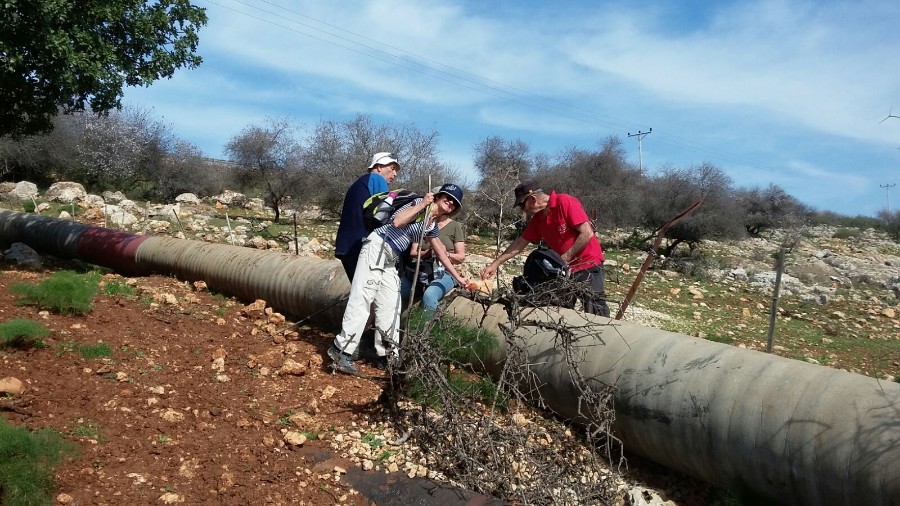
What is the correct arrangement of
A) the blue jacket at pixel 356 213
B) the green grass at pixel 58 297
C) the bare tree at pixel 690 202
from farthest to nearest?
the bare tree at pixel 690 202
the green grass at pixel 58 297
the blue jacket at pixel 356 213

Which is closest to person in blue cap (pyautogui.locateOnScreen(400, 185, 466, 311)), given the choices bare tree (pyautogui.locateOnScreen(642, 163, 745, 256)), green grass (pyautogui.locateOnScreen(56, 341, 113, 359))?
green grass (pyautogui.locateOnScreen(56, 341, 113, 359))

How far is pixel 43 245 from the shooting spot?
34.4 feet

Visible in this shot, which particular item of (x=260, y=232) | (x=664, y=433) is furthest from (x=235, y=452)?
(x=260, y=232)

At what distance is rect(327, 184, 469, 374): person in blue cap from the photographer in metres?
5.09

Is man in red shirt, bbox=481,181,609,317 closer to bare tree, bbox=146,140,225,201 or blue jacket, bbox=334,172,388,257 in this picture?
blue jacket, bbox=334,172,388,257

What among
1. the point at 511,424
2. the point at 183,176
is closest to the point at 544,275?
the point at 511,424

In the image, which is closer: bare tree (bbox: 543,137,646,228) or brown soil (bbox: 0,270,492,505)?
brown soil (bbox: 0,270,492,505)

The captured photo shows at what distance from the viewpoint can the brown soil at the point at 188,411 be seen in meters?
3.45

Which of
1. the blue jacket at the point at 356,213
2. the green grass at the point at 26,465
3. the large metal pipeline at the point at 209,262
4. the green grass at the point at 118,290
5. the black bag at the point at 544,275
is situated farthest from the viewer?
the green grass at the point at 118,290

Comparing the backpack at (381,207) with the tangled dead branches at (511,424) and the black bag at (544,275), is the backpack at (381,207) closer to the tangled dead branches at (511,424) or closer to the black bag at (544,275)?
the tangled dead branches at (511,424)

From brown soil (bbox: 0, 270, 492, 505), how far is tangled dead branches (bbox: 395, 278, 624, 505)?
0.32m

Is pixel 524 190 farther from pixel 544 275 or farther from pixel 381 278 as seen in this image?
pixel 381 278

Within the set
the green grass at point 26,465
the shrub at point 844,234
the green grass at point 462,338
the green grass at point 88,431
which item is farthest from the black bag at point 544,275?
the shrub at point 844,234

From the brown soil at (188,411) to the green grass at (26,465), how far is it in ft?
0.22
